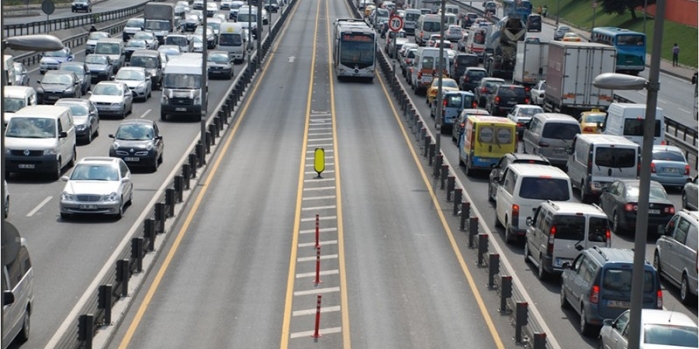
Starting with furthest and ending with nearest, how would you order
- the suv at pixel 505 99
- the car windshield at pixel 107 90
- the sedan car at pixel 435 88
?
the sedan car at pixel 435 88 < the suv at pixel 505 99 < the car windshield at pixel 107 90

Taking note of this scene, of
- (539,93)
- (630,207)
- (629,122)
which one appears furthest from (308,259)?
(539,93)

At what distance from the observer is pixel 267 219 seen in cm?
3541

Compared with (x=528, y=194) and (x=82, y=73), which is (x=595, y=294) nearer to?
(x=528, y=194)

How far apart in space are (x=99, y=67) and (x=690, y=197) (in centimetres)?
3865

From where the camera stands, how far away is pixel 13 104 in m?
47.4

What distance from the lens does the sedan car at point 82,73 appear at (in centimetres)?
6116

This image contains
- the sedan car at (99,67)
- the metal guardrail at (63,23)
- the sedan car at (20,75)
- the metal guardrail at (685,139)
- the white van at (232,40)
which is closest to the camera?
the metal guardrail at (685,139)

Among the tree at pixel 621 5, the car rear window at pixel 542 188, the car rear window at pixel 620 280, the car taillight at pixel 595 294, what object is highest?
the tree at pixel 621 5

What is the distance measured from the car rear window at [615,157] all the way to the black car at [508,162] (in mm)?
1887

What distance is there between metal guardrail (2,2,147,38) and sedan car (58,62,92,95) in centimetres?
1786

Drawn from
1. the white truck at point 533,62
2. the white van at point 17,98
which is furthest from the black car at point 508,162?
the white truck at point 533,62

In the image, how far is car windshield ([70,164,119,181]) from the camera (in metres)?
34.6

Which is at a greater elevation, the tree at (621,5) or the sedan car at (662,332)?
the tree at (621,5)

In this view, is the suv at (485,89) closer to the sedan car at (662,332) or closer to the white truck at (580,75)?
the white truck at (580,75)
